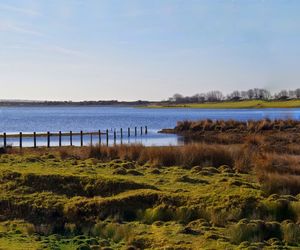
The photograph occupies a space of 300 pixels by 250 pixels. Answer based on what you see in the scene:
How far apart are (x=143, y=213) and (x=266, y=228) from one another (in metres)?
3.22

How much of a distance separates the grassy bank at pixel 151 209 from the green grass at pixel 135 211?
0.02 metres

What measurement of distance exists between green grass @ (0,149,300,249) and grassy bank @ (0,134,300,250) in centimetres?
2

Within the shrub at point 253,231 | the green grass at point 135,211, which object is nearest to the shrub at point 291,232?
the green grass at point 135,211

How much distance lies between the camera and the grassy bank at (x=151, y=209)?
12.2 meters

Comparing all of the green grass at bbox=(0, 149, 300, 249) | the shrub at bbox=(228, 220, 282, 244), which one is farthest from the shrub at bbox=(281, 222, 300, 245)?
the shrub at bbox=(228, 220, 282, 244)

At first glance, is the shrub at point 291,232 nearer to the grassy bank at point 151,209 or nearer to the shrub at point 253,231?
the grassy bank at point 151,209

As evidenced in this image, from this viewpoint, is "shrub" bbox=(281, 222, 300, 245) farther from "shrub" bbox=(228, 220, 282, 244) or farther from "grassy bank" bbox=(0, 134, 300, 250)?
"shrub" bbox=(228, 220, 282, 244)

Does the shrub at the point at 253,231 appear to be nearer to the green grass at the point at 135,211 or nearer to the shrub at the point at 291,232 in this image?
the green grass at the point at 135,211

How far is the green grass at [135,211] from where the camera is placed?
40.1ft

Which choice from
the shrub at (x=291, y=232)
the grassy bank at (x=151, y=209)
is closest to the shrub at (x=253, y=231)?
the grassy bank at (x=151, y=209)

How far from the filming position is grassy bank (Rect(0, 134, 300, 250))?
40.0ft

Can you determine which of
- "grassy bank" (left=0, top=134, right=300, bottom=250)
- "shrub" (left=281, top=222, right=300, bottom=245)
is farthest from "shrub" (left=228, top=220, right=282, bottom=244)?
"shrub" (left=281, top=222, right=300, bottom=245)

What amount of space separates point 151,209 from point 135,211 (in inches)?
16.3

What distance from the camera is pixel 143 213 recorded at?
1424 cm
